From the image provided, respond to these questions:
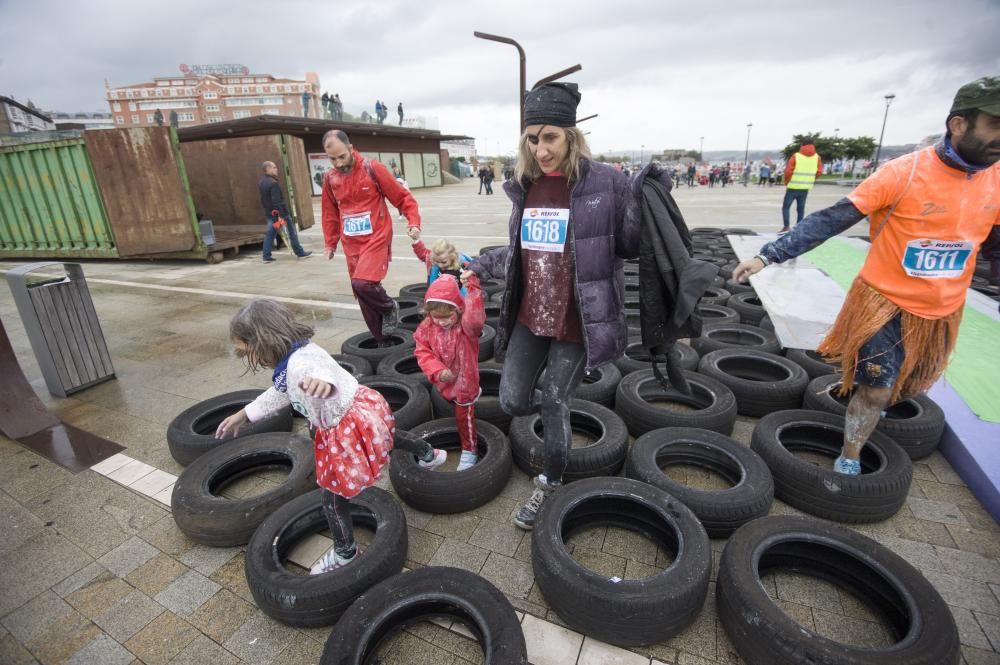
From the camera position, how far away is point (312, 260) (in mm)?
11461

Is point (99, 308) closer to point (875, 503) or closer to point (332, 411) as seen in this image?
point (332, 411)

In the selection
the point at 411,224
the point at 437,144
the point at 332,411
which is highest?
the point at 437,144

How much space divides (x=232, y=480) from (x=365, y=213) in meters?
2.73

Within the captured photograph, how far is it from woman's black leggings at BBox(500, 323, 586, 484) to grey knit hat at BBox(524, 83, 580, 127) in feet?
3.55

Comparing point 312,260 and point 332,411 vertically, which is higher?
point 332,411

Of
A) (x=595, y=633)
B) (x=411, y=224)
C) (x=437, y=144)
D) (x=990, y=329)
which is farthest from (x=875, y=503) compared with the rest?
(x=437, y=144)

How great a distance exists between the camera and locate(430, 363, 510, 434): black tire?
361cm

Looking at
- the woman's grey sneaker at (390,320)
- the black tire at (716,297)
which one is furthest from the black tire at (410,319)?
the black tire at (716,297)

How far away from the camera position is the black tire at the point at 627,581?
191cm

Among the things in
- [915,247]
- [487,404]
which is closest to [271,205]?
[487,404]

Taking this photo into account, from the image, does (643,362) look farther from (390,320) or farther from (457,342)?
(390,320)

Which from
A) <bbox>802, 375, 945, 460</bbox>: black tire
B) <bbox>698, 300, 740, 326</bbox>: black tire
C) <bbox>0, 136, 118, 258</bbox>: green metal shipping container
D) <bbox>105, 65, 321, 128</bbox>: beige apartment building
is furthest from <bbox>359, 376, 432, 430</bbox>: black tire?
<bbox>105, 65, 321, 128</bbox>: beige apartment building

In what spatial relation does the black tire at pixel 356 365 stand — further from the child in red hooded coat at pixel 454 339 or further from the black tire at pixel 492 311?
the black tire at pixel 492 311

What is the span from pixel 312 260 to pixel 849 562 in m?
11.5
